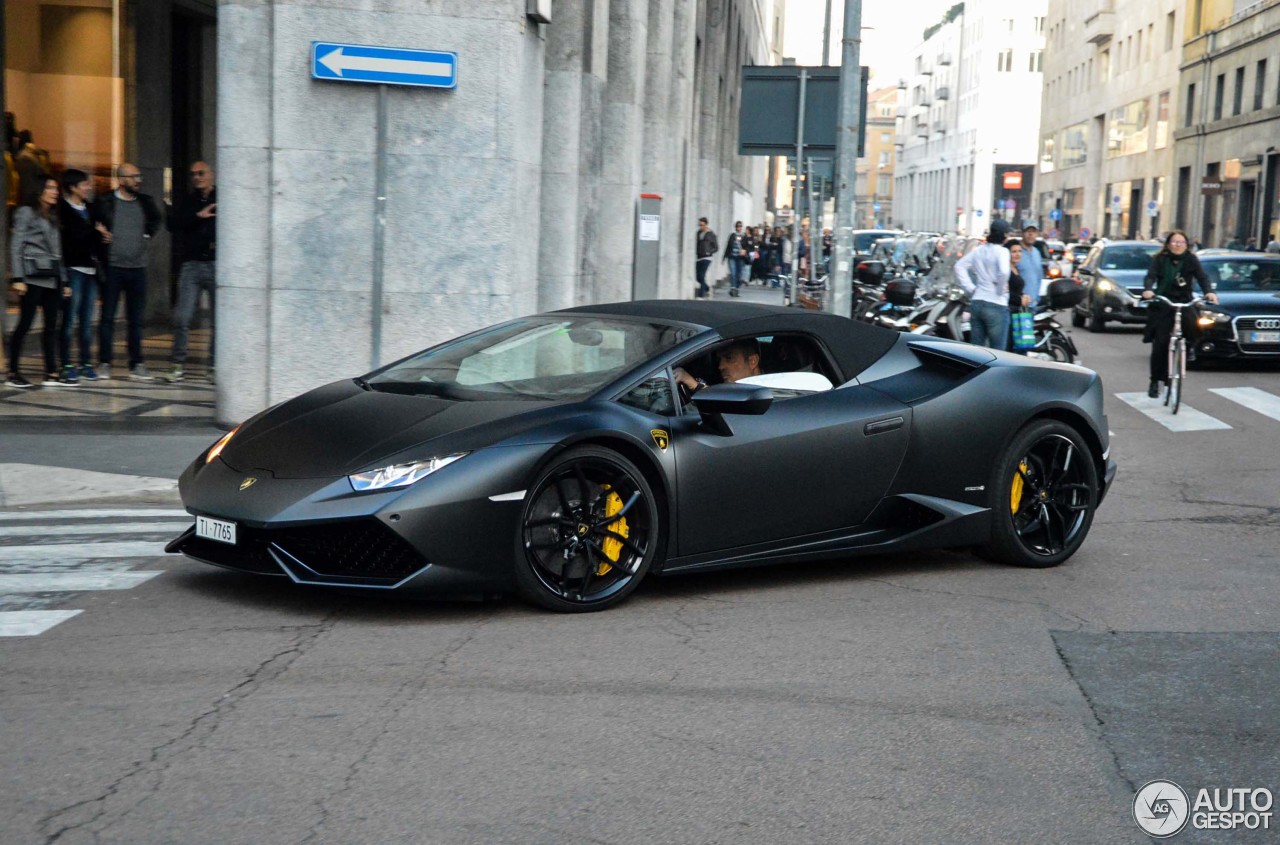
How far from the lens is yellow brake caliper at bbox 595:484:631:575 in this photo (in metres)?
6.21

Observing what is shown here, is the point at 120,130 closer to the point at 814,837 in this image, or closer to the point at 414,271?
the point at 414,271

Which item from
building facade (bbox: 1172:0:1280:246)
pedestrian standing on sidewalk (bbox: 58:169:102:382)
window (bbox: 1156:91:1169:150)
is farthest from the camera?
window (bbox: 1156:91:1169:150)

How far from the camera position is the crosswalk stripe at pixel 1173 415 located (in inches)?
561

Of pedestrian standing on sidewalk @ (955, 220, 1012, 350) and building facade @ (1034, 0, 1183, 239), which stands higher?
building facade @ (1034, 0, 1183, 239)

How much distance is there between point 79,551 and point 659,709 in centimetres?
374

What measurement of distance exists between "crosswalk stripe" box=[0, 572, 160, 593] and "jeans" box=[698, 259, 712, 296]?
97.2 feet

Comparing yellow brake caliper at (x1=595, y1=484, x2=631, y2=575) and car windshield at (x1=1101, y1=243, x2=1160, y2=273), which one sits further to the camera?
car windshield at (x1=1101, y1=243, x2=1160, y2=273)

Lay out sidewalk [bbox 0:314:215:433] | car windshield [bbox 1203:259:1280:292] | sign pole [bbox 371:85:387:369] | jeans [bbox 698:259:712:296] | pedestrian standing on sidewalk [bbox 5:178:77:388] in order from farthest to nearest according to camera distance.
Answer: jeans [bbox 698:259:712:296] → car windshield [bbox 1203:259:1280:292] → pedestrian standing on sidewalk [bbox 5:178:77:388] → sidewalk [bbox 0:314:215:433] → sign pole [bbox 371:85:387:369]

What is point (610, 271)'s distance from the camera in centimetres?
2123

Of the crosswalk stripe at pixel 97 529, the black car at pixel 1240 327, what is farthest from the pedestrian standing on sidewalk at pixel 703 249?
the crosswalk stripe at pixel 97 529

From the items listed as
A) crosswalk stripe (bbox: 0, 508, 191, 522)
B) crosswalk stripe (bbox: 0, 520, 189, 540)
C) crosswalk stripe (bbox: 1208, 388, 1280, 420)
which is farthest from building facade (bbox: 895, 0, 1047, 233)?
crosswalk stripe (bbox: 0, 520, 189, 540)

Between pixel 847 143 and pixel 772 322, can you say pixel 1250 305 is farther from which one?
pixel 772 322

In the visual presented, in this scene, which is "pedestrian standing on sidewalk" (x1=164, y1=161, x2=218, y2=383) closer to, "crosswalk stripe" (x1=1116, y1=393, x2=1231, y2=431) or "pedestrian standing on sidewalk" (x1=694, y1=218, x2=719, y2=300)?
"crosswalk stripe" (x1=1116, y1=393, x2=1231, y2=431)

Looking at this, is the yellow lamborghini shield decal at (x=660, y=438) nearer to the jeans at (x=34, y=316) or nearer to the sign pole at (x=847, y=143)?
the jeans at (x=34, y=316)
